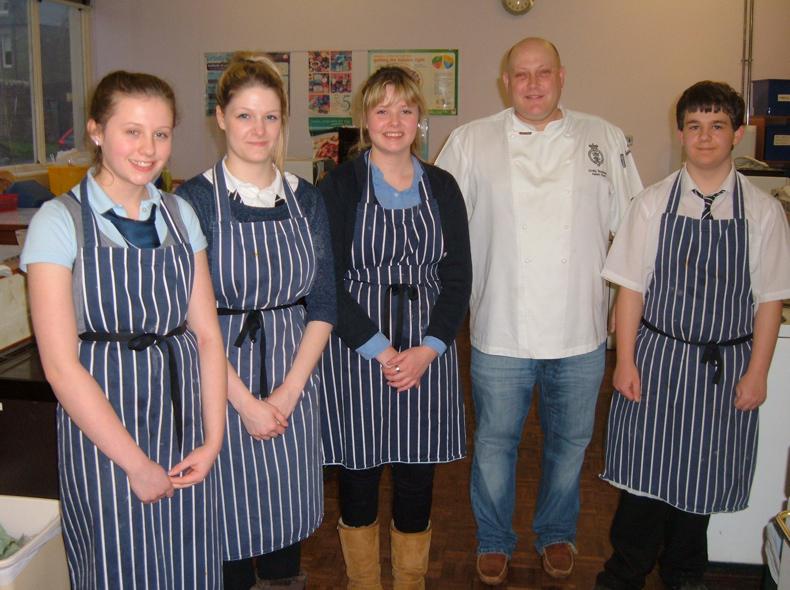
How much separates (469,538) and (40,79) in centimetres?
454

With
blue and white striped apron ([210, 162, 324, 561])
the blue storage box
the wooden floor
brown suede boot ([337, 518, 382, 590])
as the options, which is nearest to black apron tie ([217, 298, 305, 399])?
blue and white striped apron ([210, 162, 324, 561])

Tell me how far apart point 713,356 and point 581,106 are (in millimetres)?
3869

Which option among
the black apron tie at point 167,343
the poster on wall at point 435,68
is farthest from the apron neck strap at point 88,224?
the poster on wall at point 435,68

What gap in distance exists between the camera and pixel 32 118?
5.34 meters

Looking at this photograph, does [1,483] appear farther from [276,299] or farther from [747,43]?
[747,43]

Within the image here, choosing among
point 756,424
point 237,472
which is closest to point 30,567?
point 237,472

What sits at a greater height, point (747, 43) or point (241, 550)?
point (747, 43)

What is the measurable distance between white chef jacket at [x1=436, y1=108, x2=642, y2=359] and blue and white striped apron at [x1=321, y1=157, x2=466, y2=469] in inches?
9.3

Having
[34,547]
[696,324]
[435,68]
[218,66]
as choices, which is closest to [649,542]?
[696,324]

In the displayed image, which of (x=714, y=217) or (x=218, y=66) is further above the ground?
(x=218, y=66)

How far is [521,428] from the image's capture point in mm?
2189

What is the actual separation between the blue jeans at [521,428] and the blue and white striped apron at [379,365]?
0.23 m

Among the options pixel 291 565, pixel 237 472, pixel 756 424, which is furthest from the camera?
pixel 756 424

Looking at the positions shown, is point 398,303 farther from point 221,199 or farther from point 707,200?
point 707,200
